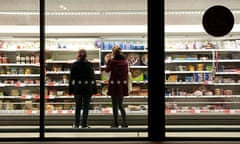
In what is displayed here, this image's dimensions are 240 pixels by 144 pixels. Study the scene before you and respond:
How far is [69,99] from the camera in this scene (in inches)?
254

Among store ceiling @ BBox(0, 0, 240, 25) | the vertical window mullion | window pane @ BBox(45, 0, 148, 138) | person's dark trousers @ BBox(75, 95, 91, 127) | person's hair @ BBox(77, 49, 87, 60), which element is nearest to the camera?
the vertical window mullion

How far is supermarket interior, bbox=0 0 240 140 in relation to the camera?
6.22 m

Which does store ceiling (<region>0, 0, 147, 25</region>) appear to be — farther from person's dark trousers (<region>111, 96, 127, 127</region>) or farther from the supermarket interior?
person's dark trousers (<region>111, 96, 127, 127</region>)

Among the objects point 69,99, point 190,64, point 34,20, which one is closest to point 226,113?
point 190,64

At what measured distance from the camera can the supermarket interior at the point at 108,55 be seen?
245 inches

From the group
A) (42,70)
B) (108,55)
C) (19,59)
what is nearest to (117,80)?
(108,55)

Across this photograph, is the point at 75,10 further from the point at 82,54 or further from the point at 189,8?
the point at 189,8

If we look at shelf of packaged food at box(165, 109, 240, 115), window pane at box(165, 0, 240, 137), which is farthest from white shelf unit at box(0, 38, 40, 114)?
shelf of packaged food at box(165, 109, 240, 115)

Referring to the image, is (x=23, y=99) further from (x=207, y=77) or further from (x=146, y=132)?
(x=207, y=77)

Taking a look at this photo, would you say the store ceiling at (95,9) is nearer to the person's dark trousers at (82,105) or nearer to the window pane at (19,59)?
the window pane at (19,59)

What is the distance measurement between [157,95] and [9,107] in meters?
3.43

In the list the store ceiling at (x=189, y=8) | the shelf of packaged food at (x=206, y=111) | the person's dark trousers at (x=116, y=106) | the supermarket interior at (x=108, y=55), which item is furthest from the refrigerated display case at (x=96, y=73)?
the store ceiling at (x=189, y=8)

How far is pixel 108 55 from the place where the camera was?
6422 millimetres

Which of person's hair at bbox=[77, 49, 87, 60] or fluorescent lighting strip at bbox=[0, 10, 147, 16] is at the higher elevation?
fluorescent lighting strip at bbox=[0, 10, 147, 16]
